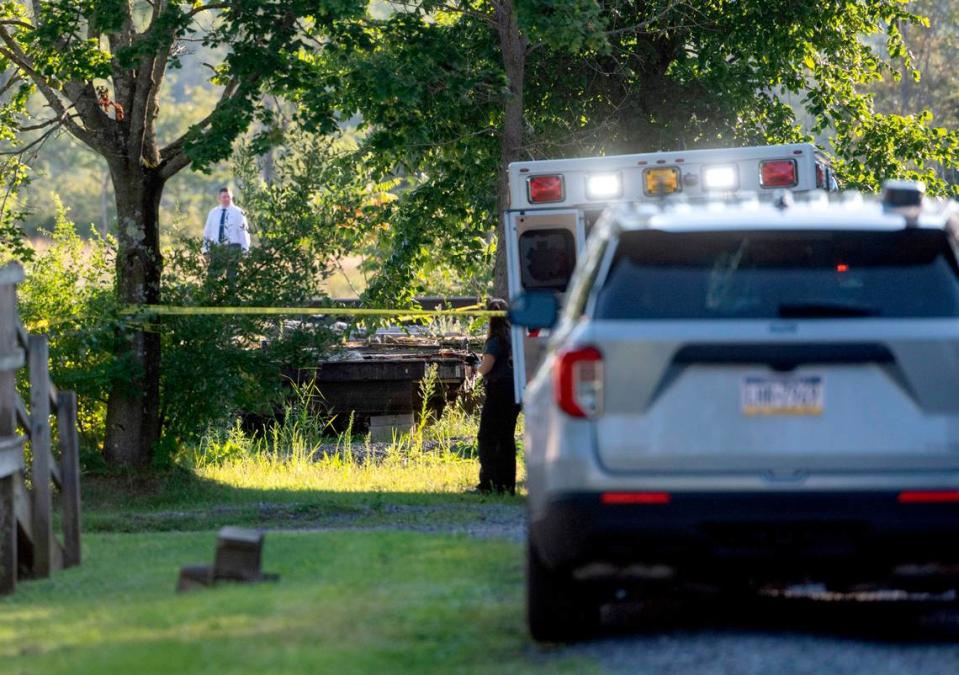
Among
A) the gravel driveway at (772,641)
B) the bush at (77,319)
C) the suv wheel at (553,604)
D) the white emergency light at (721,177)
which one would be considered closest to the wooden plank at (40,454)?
the gravel driveway at (772,641)

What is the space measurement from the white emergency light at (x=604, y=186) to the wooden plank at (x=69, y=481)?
5401 millimetres

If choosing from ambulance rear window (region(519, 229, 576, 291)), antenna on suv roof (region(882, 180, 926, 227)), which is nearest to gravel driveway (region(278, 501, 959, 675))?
antenna on suv roof (region(882, 180, 926, 227))

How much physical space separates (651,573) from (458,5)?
17282 mm

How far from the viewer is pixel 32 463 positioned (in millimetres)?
10719

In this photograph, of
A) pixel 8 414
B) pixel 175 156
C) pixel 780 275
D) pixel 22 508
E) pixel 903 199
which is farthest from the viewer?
pixel 175 156

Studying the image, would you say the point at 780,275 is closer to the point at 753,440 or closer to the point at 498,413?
the point at 753,440

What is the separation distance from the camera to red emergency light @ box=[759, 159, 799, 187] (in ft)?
47.4

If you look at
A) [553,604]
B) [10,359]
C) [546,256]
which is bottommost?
[553,604]

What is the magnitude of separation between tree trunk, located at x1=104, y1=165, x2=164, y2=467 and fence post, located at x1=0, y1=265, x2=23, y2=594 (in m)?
5.78

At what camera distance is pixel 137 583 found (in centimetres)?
984

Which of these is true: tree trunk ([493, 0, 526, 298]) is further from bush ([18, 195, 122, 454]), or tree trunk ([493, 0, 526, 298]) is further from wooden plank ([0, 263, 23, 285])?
wooden plank ([0, 263, 23, 285])

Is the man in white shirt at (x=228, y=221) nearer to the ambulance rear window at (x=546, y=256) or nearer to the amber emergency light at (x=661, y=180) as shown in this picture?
the ambulance rear window at (x=546, y=256)

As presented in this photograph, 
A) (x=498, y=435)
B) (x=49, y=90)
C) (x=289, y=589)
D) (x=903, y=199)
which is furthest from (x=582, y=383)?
(x=49, y=90)

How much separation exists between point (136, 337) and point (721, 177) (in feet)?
18.4
